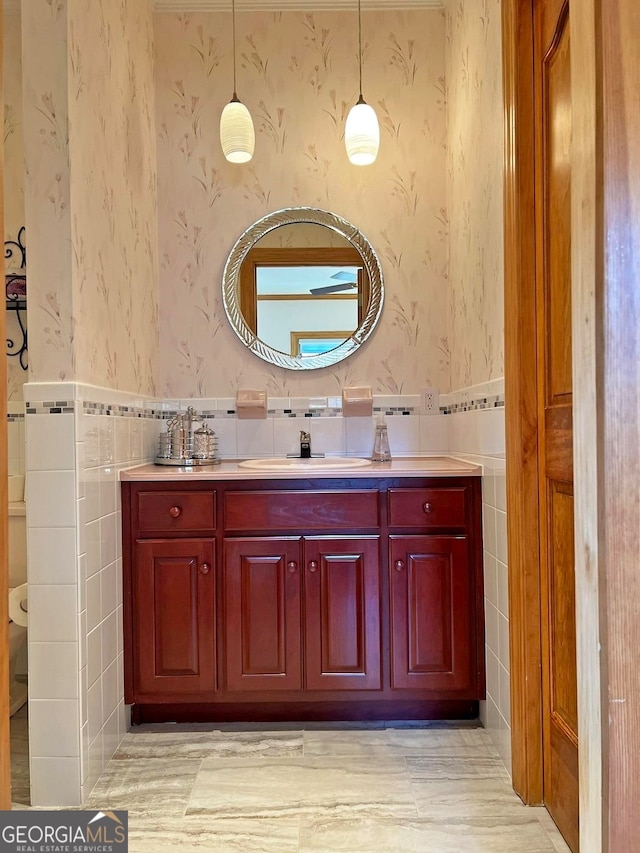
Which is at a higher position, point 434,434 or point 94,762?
point 434,434

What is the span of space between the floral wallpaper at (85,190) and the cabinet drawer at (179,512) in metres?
0.42

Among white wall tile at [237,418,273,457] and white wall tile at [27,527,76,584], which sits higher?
white wall tile at [237,418,273,457]

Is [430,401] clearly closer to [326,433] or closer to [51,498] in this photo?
[326,433]

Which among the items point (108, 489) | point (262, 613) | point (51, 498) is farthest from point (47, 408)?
point (262, 613)

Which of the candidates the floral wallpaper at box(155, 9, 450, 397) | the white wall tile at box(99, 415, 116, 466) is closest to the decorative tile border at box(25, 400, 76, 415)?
the white wall tile at box(99, 415, 116, 466)

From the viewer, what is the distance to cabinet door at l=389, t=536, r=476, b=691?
189 centimetres

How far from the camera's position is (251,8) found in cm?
242

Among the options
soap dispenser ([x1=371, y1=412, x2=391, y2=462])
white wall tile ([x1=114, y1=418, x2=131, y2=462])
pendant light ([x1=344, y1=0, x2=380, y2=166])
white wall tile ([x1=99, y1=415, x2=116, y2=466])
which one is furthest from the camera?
soap dispenser ([x1=371, y1=412, x2=391, y2=462])

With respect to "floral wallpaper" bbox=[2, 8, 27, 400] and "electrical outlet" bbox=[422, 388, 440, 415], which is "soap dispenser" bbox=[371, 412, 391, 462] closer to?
"electrical outlet" bbox=[422, 388, 440, 415]

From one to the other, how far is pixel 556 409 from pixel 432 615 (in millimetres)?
879

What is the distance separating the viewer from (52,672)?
5.00ft

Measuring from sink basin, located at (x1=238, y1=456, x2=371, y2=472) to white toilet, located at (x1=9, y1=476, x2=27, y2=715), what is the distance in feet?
2.67

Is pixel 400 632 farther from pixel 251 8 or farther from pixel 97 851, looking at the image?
pixel 251 8

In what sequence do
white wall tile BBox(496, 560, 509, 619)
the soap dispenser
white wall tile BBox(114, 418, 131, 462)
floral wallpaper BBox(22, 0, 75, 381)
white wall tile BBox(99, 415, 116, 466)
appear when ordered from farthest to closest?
1. the soap dispenser
2. white wall tile BBox(114, 418, 131, 462)
3. white wall tile BBox(99, 415, 116, 466)
4. white wall tile BBox(496, 560, 509, 619)
5. floral wallpaper BBox(22, 0, 75, 381)
